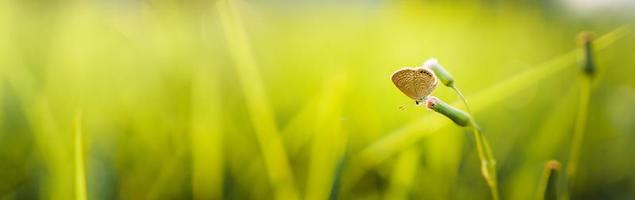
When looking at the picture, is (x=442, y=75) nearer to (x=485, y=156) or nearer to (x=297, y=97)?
(x=485, y=156)

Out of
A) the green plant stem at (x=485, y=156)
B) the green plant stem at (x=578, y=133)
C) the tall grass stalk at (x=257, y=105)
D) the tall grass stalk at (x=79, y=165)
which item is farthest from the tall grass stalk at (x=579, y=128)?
the tall grass stalk at (x=79, y=165)

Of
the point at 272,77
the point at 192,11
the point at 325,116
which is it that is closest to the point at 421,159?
the point at 325,116

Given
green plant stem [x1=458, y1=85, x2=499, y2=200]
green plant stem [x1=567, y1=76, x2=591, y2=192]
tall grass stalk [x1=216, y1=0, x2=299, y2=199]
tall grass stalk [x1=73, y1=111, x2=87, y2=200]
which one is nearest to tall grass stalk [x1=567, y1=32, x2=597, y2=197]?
green plant stem [x1=567, y1=76, x2=591, y2=192]

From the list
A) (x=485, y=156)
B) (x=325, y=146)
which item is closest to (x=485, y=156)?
(x=485, y=156)

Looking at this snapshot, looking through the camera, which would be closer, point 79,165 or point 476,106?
point 79,165

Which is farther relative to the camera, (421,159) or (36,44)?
(36,44)

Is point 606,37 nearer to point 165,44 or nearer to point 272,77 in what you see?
point 272,77

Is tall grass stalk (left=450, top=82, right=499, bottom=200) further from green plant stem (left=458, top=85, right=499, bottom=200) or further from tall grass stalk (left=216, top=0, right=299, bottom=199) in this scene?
tall grass stalk (left=216, top=0, right=299, bottom=199)
